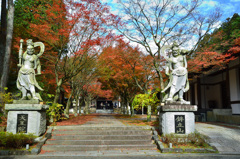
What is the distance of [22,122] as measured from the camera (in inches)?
331

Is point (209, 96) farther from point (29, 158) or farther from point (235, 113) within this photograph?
point (29, 158)

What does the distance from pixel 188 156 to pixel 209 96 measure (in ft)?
55.6

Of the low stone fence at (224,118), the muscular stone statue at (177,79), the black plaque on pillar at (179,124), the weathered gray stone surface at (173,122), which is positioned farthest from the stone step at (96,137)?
the low stone fence at (224,118)

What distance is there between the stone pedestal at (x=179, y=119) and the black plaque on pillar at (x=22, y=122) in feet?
20.2

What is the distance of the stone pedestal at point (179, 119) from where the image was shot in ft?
27.9

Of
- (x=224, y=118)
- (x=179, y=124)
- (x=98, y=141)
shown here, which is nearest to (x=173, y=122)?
(x=179, y=124)

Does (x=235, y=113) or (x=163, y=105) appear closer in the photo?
(x=163, y=105)

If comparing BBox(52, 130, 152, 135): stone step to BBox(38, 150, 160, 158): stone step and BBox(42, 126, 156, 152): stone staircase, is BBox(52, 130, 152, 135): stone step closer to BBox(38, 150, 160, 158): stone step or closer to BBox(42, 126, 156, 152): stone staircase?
BBox(42, 126, 156, 152): stone staircase

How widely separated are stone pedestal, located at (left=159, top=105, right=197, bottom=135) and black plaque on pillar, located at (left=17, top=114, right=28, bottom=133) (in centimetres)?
616

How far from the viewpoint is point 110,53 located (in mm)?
15812

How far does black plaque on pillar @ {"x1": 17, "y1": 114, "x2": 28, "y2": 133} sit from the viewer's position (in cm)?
834

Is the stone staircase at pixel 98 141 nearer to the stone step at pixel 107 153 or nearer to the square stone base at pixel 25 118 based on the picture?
the stone step at pixel 107 153

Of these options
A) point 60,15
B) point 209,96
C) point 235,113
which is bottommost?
point 235,113

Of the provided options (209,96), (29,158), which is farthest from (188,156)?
(209,96)
